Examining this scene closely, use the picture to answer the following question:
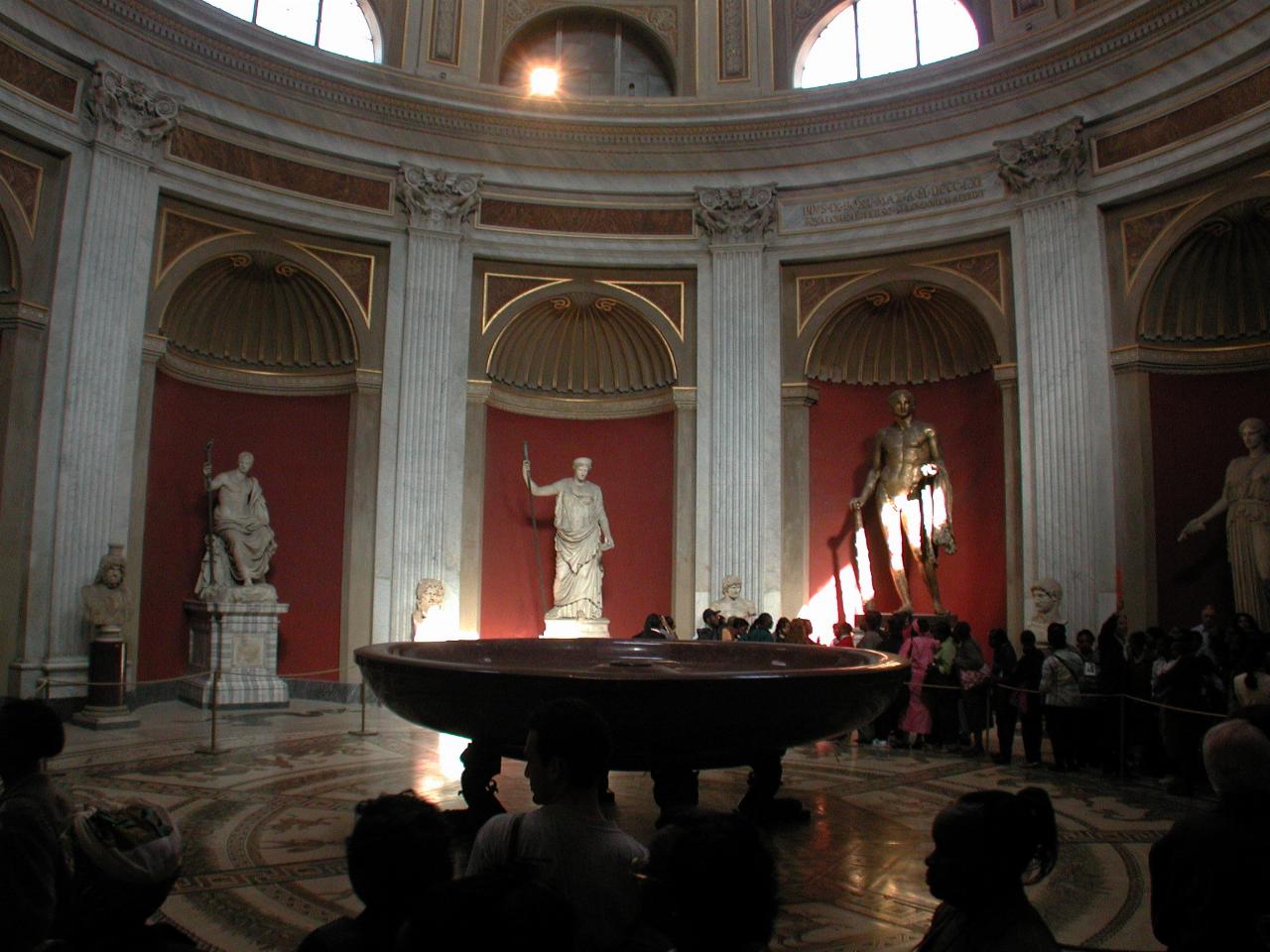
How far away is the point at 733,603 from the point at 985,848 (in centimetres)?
1044

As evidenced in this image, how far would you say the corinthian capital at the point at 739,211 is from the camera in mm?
13203

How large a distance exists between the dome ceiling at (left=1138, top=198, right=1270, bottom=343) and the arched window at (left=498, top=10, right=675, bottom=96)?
7.22 m

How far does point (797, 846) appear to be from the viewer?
16.7 ft

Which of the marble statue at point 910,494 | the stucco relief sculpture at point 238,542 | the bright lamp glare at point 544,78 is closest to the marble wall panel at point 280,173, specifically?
the bright lamp glare at point 544,78

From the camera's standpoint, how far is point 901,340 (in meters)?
13.6

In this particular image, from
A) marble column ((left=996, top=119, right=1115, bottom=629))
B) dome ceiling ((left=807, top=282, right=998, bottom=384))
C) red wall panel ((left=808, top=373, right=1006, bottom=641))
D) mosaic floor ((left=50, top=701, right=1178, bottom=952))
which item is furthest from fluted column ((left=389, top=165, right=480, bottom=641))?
marble column ((left=996, top=119, right=1115, bottom=629))

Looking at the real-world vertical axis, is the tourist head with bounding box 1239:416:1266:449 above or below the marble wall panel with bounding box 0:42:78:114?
below

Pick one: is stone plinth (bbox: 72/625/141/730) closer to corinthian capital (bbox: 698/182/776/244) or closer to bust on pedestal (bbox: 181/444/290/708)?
bust on pedestal (bbox: 181/444/290/708)

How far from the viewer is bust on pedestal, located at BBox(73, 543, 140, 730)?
940 cm

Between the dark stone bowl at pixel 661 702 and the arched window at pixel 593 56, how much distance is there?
1162cm

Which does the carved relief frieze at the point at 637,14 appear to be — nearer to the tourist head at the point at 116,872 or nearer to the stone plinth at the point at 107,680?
the stone plinth at the point at 107,680

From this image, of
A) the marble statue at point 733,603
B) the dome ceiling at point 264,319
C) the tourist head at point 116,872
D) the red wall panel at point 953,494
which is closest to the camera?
the tourist head at point 116,872

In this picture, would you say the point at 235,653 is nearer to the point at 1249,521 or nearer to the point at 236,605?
the point at 236,605

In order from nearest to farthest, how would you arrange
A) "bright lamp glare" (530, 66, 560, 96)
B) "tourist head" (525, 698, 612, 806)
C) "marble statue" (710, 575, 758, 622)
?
"tourist head" (525, 698, 612, 806)
"marble statue" (710, 575, 758, 622)
"bright lamp glare" (530, 66, 560, 96)
